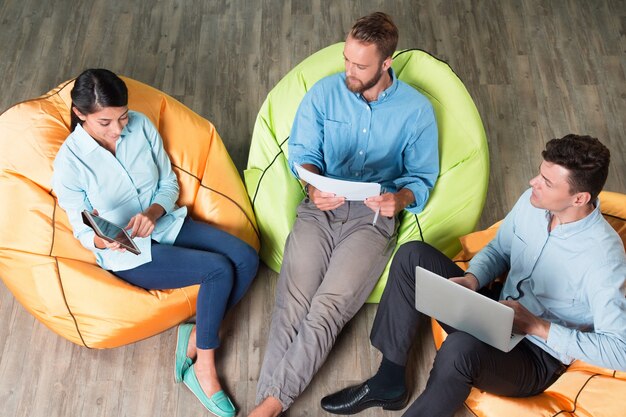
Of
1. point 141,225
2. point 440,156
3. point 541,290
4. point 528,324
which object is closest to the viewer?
point 528,324

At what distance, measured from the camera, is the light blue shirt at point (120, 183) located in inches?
108

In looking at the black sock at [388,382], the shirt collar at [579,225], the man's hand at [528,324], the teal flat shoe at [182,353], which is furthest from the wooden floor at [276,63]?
the shirt collar at [579,225]

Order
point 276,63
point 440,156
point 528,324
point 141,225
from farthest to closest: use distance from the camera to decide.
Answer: point 276,63 < point 440,156 < point 141,225 < point 528,324

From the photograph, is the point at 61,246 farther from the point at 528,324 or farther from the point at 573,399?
the point at 573,399

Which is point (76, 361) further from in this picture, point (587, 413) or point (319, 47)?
point (319, 47)

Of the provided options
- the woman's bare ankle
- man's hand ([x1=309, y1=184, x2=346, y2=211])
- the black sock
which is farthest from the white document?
the woman's bare ankle

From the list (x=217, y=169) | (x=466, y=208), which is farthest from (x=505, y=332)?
(x=217, y=169)

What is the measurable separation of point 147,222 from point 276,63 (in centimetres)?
175

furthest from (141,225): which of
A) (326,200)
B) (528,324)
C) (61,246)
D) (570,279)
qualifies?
(570,279)

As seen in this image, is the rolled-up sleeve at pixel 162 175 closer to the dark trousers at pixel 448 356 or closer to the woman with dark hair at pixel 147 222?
the woman with dark hair at pixel 147 222

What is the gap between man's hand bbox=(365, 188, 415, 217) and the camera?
291 cm

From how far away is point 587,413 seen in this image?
2.63 meters

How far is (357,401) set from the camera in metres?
2.91

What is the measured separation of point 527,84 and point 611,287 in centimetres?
201
